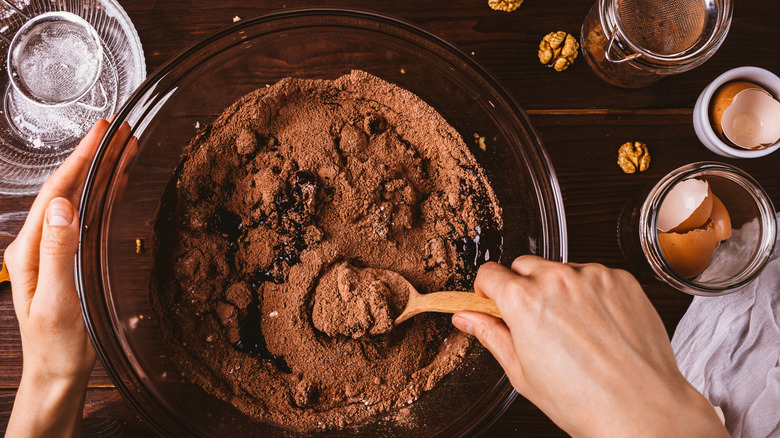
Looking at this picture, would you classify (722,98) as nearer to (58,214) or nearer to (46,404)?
(58,214)

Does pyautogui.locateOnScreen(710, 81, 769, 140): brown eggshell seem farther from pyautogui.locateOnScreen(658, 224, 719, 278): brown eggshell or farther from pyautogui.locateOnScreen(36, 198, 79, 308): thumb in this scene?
pyautogui.locateOnScreen(36, 198, 79, 308): thumb

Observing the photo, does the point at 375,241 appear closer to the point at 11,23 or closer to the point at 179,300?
the point at 179,300

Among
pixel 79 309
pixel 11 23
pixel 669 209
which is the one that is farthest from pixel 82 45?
pixel 669 209

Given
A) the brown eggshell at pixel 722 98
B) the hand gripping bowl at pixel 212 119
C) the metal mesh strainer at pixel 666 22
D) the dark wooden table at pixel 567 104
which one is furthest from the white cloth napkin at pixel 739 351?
the metal mesh strainer at pixel 666 22

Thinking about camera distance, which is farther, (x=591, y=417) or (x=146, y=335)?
(x=146, y=335)

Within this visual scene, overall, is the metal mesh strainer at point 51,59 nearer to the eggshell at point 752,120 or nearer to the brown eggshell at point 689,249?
the brown eggshell at point 689,249

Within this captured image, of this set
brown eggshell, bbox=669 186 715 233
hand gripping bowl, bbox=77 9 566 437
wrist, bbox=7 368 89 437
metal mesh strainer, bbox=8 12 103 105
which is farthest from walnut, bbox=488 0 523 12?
wrist, bbox=7 368 89 437

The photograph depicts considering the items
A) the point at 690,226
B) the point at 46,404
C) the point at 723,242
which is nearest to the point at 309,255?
the point at 46,404
